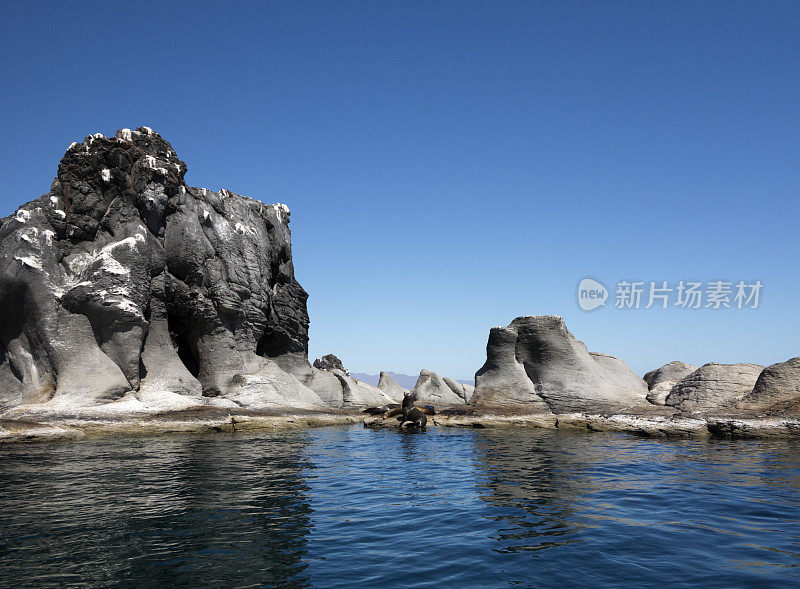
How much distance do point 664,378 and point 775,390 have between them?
48.2 ft

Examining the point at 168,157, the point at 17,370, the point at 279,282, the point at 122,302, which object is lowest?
the point at 17,370

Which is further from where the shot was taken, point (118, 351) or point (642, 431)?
point (118, 351)

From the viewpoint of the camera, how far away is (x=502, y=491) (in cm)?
1433

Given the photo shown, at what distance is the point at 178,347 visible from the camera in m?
42.7

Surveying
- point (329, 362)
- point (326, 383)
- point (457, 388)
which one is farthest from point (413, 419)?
point (329, 362)

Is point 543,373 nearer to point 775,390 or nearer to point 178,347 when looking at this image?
point 775,390

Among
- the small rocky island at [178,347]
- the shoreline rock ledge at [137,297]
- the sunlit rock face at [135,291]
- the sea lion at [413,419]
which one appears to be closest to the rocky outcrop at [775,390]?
the small rocky island at [178,347]

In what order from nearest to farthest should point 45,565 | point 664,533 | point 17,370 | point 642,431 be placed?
point 45,565
point 664,533
point 642,431
point 17,370

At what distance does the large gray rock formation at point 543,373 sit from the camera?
36.0 meters

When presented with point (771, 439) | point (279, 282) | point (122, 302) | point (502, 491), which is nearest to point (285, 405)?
point (122, 302)

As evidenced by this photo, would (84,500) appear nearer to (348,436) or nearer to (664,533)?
(664,533)

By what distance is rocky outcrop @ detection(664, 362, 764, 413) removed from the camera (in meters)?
31.9

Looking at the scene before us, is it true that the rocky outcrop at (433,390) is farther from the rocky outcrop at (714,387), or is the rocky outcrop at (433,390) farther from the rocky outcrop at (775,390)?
the rocky outcrop at (775,390)

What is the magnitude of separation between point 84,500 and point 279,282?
4134 centimetres
